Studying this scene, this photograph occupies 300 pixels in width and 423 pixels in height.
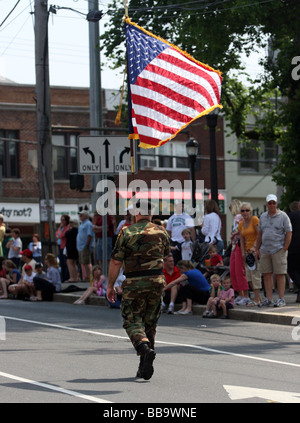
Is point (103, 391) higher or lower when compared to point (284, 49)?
lower

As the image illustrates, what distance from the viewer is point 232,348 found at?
40.5 ft

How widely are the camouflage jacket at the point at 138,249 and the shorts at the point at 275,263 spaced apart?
6.90 m

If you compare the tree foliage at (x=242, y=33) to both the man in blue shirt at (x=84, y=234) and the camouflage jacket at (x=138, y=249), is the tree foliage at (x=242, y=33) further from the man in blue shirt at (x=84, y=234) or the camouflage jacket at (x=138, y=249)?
the camouflage jacket at (x=138, y=249)

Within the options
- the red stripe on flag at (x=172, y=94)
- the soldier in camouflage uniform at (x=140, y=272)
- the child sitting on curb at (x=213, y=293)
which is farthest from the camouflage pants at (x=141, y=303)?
the child sitting on curb at (x=213, y=293)

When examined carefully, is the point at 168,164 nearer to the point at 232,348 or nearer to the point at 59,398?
the point at 232,348

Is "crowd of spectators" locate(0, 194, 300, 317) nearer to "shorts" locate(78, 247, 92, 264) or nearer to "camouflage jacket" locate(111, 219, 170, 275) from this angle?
"shorts" locate(78, 247, 92, 264)

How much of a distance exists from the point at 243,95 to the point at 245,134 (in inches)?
92.1

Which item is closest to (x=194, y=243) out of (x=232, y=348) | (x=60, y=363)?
(x=232, y=348)

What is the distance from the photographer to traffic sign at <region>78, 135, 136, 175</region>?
20.5 meters

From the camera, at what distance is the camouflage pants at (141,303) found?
9.82 meters

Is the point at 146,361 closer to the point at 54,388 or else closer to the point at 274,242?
the point at 54,388

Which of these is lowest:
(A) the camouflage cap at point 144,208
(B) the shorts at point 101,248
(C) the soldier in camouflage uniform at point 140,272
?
(B) the shorts at point 101,248

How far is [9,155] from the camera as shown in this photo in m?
45.1

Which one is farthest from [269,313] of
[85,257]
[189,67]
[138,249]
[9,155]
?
[9,155]
